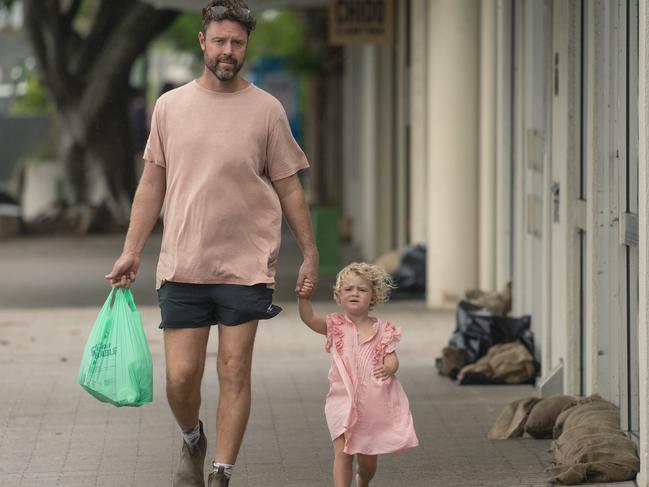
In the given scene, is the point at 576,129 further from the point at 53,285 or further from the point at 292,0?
the point at 53,285

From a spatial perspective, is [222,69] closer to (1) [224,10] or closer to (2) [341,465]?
(1) [224,10]

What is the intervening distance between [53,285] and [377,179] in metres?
4.30

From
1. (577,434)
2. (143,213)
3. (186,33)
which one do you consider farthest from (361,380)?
(186,33)

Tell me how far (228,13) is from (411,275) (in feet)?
27.2

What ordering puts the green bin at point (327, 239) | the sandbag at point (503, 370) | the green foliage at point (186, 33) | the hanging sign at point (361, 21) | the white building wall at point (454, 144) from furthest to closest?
the green foliage at point (186, 33) → the hanging sign at point (361, 21) → the green bin at point (327, 239) → the white building wall at point (454, 144) → the sandbag at point (503, 370)

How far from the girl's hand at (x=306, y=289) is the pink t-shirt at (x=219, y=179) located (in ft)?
0.66

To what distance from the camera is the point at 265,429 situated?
7883 mm

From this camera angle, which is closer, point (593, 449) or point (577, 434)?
point (593, 449)

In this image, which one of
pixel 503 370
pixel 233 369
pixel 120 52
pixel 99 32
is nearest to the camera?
pixel 233 369

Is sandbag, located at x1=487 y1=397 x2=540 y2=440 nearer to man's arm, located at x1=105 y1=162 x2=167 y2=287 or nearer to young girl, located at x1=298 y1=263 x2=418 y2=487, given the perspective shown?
young girl, located at x1=298 y1=263 x2=418 y2=487

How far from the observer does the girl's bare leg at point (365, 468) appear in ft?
19.3

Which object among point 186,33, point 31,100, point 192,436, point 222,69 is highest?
point 186,33

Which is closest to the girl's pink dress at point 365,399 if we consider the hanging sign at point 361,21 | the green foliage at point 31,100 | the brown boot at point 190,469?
the brown boot at point 190,469

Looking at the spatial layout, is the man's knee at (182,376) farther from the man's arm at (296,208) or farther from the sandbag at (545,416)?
the sandbag at (545,416)
